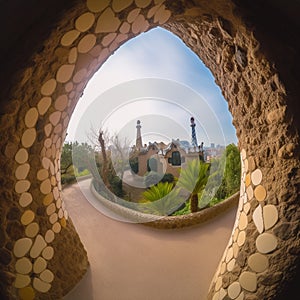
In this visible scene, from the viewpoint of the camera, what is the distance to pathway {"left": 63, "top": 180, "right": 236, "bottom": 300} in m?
1.27

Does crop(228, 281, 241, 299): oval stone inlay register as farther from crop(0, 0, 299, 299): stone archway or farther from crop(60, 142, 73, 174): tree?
crop(60, 142, 73, 174): tree

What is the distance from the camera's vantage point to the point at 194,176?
3574 mm

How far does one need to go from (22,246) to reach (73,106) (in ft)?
1.91

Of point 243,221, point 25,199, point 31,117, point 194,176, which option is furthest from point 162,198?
point 31,117

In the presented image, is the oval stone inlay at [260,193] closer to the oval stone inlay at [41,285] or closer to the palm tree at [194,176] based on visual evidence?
the oval stone inlay at [41,285]

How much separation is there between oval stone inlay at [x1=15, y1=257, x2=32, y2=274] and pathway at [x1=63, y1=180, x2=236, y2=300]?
11.8 inches

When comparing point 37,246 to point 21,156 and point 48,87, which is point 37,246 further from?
point 48,87

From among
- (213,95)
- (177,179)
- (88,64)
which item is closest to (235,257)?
(88,64)

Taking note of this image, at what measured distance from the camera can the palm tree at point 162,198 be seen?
3.33 m

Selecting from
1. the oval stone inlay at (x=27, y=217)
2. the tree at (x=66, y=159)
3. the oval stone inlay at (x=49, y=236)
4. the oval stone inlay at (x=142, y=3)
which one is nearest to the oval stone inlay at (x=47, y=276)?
the oval stone inlay at (x=49, y=236)

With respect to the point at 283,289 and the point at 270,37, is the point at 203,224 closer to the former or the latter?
the point at 283,289

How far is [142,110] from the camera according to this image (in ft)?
8.45

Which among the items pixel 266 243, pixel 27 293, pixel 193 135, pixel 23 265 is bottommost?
pixel 27 293

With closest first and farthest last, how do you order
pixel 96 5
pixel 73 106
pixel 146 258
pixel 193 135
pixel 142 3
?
pixel 96 5 → pixel 142 3 → pixel 73 106 → pixel 146 258 → pixel 193 135
